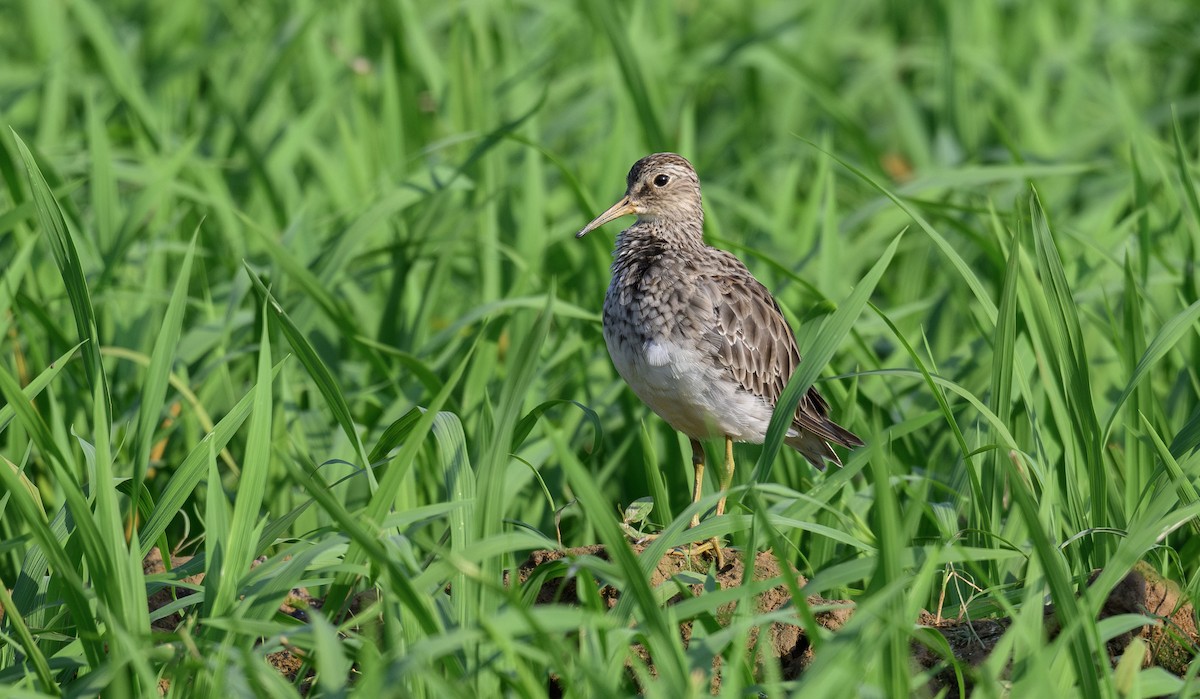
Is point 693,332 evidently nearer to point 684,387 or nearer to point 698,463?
point 684,387

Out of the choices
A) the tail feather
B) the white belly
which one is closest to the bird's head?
the white belly

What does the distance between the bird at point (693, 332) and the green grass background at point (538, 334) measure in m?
0.24

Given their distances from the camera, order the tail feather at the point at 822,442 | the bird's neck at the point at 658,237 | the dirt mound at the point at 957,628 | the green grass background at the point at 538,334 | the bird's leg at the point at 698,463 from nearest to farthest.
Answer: the green grass background at the point at 538,334, the dirt mound at the point at 957,628, the tail feather at the point at 822,442, the bird's leg at the point at 698,463, the bird's neck at the point at 658,237

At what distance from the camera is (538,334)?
127 inches

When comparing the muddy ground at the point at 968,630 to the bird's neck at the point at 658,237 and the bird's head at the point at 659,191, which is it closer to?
the bird's neck at the point at 658,237

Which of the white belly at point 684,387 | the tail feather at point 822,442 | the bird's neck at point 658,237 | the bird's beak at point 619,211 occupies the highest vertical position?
→ the bird's beak at point 619,211

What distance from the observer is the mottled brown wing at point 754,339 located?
498 cm

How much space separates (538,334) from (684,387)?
163cm

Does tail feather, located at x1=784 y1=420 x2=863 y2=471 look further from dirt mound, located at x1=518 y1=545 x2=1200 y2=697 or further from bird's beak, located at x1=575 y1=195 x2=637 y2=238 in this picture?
bird's beak, located at x1=575 y1=195 x2=637 y2=238

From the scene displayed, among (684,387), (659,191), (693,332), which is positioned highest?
(659,191)

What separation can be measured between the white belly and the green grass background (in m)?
0.25

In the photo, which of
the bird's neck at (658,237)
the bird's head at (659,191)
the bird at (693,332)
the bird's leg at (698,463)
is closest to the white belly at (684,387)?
the bird at (693,332)

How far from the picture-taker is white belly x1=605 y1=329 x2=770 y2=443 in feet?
15.7

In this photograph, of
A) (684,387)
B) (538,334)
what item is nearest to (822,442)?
(684,387)
